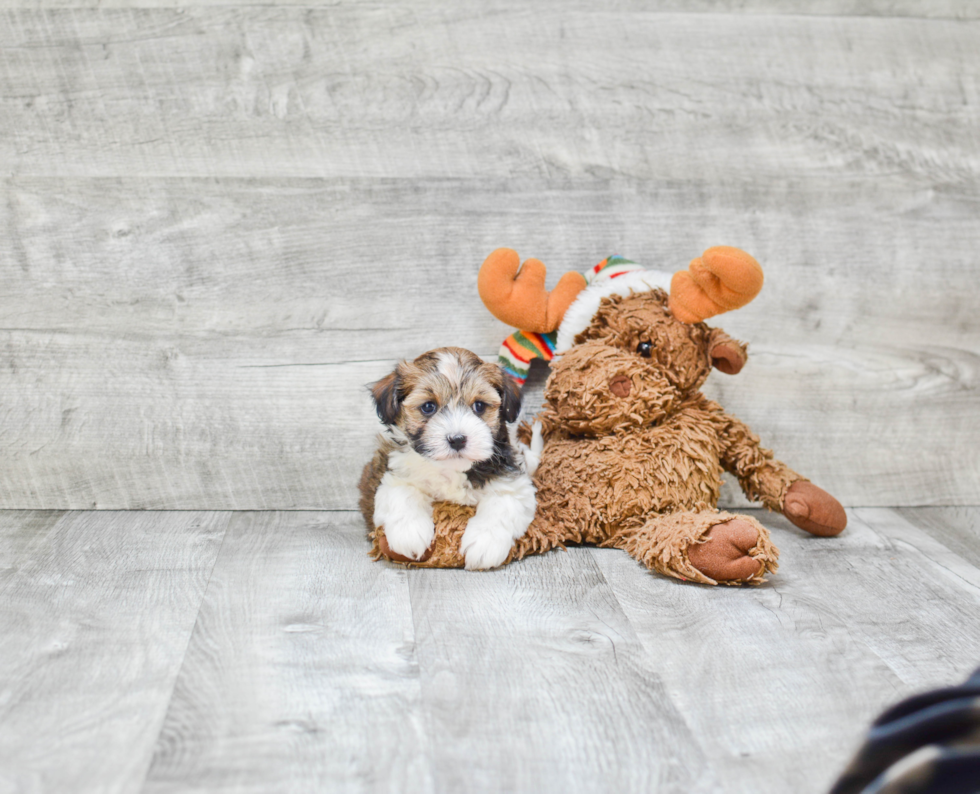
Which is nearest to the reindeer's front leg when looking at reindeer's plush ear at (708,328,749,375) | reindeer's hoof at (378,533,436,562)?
reindeer's plush ear at (708,328,749,375)

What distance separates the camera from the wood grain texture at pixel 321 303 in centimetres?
182

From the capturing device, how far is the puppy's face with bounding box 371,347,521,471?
1435 millimetres

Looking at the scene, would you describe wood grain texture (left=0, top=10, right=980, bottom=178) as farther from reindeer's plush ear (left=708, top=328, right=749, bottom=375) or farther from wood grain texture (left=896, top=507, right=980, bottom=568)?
wood grain texture (left=896, top=507, right=980, bottom=568)

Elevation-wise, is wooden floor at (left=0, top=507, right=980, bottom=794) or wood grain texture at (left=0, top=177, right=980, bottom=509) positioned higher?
wood grain texture at (left=0, top=177, right=980, bottom=509)

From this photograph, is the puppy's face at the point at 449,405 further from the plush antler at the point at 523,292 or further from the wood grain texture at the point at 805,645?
the wood grain texture at the point at 805,645

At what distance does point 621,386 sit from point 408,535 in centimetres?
52

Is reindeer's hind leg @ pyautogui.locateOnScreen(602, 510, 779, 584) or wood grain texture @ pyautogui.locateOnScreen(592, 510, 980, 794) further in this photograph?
reindeer's hind leg @ pyautogui.locateOnScreen(602, 510, 779, 584)

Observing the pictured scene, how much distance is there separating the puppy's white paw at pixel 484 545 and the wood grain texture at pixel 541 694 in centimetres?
3

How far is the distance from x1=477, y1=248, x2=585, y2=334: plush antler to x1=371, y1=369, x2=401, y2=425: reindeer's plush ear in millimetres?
305

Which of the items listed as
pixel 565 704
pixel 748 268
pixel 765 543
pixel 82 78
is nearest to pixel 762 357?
pixel 748 268

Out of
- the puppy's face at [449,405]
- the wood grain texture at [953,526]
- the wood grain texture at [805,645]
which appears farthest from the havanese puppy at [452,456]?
the wood grain texture at [953,526]

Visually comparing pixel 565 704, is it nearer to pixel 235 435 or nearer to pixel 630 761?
pixel 630 761

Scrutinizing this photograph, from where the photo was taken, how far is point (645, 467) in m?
1.64

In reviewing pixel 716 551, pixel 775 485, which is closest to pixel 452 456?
pixel 716 551
